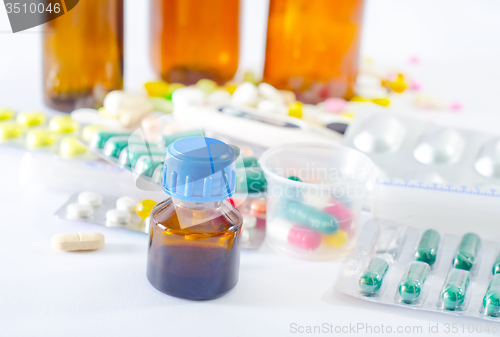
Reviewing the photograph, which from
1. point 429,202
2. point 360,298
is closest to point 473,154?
point 429,202

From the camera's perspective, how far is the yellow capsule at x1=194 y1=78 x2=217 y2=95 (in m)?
1.07

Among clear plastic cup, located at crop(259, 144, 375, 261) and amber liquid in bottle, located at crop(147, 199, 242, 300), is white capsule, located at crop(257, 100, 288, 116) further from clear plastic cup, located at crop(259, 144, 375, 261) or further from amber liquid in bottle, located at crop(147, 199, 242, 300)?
amber liquid in bottle, located at crop(147, 199, 242, 300)

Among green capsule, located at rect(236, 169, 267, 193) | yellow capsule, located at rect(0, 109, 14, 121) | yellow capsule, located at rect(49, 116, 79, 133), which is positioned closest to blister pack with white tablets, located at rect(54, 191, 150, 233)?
green capsule, located at rect(236, 169, 267, 193)

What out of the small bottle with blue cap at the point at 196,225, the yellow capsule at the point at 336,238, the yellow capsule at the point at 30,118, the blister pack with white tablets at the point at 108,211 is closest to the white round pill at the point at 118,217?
the blister pack with white tablets at the point at 108,211

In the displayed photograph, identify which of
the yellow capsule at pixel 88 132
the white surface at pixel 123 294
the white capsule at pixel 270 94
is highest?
the white capsule at pixel 270 94

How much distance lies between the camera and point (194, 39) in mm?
1112

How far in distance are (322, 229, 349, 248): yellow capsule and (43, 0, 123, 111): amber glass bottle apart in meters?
0.55

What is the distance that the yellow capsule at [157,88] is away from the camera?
1.09 metres

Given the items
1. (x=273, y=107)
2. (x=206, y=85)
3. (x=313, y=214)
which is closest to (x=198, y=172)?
(x=313, y=214)

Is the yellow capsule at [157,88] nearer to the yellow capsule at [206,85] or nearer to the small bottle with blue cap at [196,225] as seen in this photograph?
the yellow capsule at [206,85]

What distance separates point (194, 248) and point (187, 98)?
51 centimetres

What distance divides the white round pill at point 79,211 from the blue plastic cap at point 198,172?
0.66ft

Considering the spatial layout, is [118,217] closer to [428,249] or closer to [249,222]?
[249,222]

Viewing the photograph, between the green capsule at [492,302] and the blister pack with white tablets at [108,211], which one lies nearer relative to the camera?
the green capsule at [492,302]
